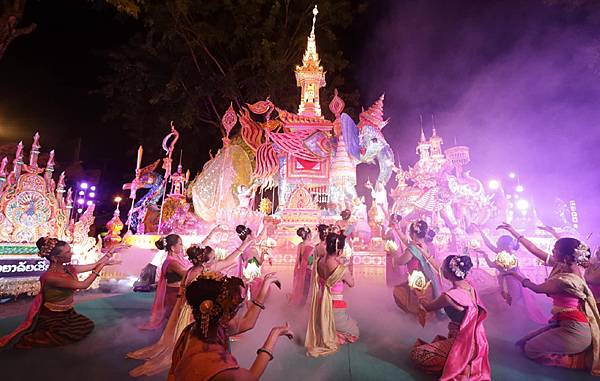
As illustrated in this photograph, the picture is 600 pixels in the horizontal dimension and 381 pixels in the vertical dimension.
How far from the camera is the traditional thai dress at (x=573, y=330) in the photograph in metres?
3.32

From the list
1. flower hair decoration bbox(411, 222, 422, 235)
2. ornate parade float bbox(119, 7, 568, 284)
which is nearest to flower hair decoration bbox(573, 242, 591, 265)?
flower hair decoration bbox(411, 222, 422, 235)

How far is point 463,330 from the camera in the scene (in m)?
2.96

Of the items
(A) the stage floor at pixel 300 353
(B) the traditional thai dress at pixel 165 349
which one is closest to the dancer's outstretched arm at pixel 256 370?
(A) the stage floor at pixel 300 353

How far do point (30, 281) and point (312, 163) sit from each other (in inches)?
295

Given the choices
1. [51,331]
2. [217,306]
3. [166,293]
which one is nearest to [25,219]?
[51,331]

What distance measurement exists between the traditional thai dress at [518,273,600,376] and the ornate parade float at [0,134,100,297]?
859cm

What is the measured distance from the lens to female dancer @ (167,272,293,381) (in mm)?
Answer: 1553

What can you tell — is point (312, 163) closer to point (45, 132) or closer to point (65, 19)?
point (45, 132)

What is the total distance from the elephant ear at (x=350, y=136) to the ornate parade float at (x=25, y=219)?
24.3ft

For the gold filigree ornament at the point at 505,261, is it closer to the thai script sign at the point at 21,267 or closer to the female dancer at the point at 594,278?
the female dancer at the point at 594,278

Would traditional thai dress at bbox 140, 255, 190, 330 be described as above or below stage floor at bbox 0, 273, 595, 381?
above

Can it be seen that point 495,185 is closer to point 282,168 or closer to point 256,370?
point 282,168

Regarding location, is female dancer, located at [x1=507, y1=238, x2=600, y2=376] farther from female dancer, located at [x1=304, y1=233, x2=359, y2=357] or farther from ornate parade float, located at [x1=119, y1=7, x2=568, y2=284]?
ornate parade float, located at [x1=119, y1=7, x2=568, y2=284]

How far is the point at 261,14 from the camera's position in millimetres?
17406
